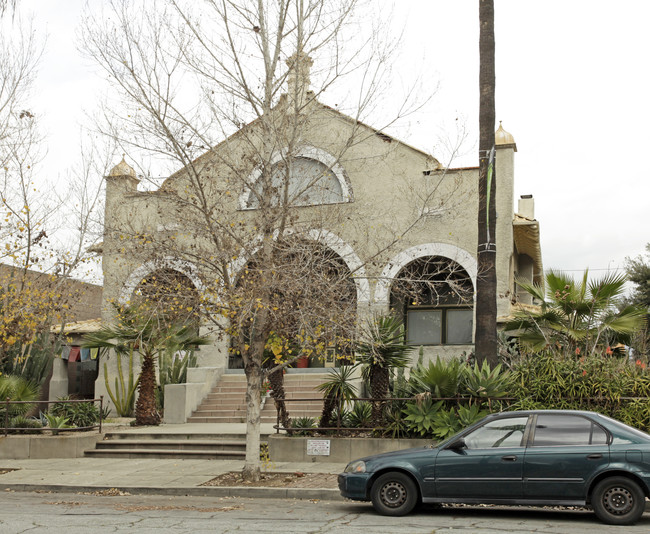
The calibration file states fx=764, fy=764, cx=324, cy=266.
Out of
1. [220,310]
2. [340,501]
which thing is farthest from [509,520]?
[220,310]

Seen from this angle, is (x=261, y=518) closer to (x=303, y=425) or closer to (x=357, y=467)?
(x=357, y=467)

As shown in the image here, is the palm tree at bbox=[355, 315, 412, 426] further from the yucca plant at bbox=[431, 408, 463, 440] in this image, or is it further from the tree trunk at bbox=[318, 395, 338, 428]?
the yucca plant at bbox=[431, 408, 463, 440]

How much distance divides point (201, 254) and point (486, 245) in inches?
210

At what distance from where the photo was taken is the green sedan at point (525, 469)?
8797mm

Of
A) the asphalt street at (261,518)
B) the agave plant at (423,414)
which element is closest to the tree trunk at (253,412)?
the asphalt street at (261,518)

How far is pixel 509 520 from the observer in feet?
30.0

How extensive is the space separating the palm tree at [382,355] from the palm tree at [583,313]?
10.3ft

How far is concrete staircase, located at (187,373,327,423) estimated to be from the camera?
19.2 metres

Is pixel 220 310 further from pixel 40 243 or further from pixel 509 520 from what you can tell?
pixel 40 243

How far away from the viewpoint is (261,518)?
935 cm

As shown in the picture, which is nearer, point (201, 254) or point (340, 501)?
point (340, 501)

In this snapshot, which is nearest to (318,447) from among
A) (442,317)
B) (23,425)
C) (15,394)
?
(23,425)

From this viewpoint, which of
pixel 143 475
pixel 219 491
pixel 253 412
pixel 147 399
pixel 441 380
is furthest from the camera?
pixel 147 399

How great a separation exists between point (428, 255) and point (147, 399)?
330 inches
